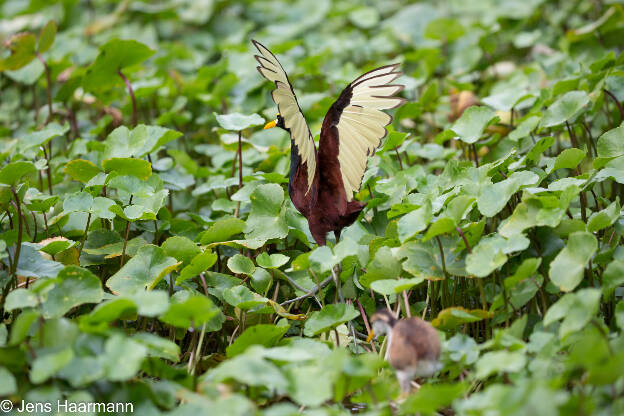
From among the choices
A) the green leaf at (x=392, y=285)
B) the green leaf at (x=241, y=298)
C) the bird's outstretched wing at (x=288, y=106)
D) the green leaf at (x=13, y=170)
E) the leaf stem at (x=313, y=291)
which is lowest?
the leaf stem at (x=313, y=291)

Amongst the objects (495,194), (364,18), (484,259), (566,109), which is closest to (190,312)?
(484,259)

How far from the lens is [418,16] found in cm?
294

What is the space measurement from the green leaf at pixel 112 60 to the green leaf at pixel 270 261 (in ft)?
3.03

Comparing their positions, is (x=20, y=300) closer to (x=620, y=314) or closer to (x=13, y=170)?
(x=13, y=170)

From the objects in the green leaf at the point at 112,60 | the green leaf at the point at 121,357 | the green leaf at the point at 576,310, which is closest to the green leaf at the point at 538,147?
the green leaf at the point at 576,310

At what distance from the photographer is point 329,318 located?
1133 mm

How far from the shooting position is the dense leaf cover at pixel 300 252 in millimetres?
917

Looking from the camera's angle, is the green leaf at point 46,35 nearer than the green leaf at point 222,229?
No

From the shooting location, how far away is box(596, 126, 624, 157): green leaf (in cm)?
129

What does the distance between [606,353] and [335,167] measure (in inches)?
23.4

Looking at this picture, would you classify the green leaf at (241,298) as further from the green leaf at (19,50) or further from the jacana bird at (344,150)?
the green leaf at (19,50)

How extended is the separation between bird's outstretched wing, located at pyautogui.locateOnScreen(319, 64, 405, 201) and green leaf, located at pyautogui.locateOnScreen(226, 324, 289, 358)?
12.6 inches

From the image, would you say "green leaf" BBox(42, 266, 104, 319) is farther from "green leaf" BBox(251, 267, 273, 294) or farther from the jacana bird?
the jacana bird

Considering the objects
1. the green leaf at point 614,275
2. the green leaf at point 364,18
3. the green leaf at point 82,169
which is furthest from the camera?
the green leaf at point 364,18
